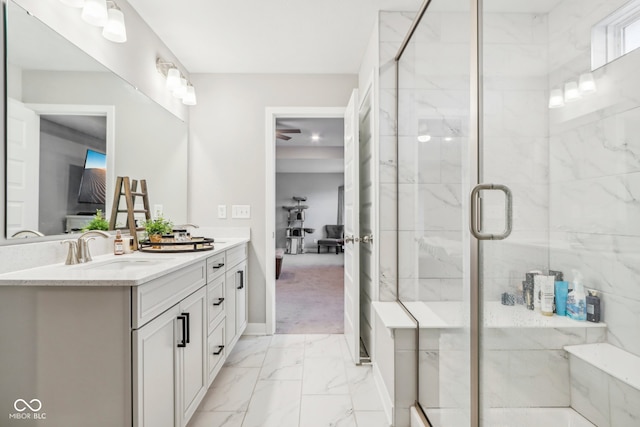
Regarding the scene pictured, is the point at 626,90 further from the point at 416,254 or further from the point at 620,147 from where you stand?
the point at 416,254

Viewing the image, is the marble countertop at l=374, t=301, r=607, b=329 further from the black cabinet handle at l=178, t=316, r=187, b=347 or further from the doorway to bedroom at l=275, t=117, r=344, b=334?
the doorway to bedroom at l=275, t=117, r=344, b=334

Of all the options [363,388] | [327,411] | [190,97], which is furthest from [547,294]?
[190,97]

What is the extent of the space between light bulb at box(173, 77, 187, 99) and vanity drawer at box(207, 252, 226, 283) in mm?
1378

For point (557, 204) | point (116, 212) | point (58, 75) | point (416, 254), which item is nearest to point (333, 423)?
point (416, 254)

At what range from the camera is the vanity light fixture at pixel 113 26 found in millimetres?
1730

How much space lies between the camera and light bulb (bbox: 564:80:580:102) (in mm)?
758

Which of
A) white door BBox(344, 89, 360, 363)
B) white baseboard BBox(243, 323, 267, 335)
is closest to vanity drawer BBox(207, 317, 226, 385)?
white baseboard BBox(243, 323, 267, 335)

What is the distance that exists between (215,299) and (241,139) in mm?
1568

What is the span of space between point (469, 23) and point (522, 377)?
1.21m

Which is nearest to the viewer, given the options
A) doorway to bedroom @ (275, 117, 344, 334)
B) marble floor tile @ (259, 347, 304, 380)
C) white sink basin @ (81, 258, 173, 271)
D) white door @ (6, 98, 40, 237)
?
white door @ (6, 98, 40, 237)

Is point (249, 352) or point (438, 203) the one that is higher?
point (438, 203)

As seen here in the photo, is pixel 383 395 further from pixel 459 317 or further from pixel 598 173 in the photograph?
pixel 598 173

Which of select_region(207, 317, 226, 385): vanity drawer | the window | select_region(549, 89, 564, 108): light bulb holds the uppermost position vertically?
the window

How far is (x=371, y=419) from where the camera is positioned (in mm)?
1808
